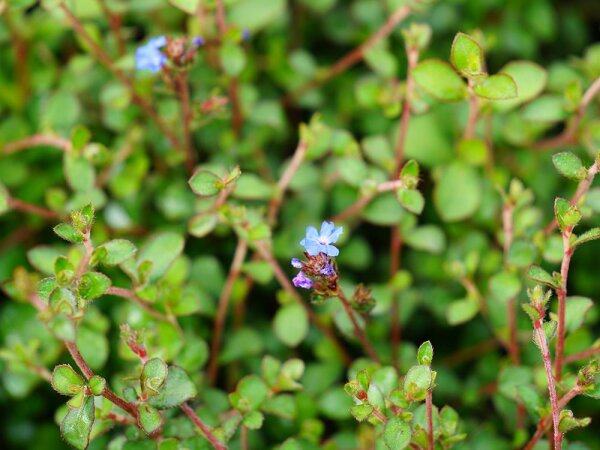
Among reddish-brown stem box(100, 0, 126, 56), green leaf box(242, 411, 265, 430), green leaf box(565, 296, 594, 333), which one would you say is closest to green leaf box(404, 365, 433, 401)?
green leaf box(242, 411, 265, 430)

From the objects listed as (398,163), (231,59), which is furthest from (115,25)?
(398,163)

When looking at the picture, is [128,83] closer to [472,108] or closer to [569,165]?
[472,108]

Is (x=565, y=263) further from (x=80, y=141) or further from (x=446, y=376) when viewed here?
(x=80, y=141)

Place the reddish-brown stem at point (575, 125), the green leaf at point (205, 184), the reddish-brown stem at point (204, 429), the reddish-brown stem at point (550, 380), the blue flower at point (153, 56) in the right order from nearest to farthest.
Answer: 1. the reddish-brown stem at point (550, 380)
2. the reddish-brown stem at point (204, 429)
3. the green leaf at point (205, 184)
4. the blue flower at point (153, 56)
5. the reddish-brown stem at point (575, 125)

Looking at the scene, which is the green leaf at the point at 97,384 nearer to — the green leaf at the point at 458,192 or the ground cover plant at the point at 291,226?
the ground cover plant at the point at 291,226

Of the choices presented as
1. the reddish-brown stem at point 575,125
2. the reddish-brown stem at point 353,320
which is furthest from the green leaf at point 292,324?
the reddish-brown stem at point 575,125

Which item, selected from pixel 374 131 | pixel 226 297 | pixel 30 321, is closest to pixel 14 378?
pixel 30 321
